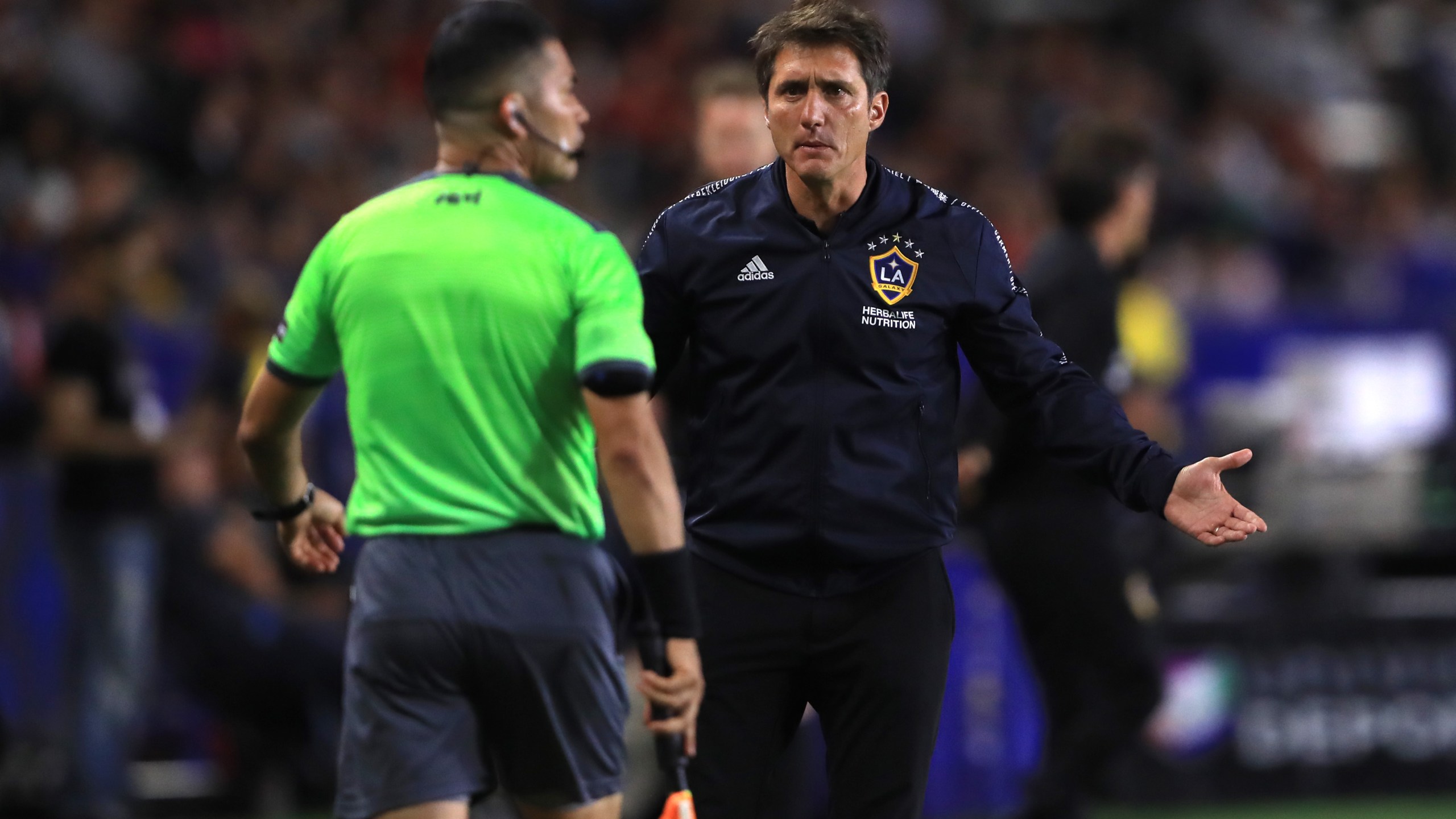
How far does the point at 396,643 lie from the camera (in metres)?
3.74

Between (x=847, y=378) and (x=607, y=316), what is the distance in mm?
940

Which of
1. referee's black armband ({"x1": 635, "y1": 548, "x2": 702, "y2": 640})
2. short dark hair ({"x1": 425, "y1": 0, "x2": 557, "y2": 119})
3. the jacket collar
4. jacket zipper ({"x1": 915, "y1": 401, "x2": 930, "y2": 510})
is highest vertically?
short dark hair ({"x1": 425, "y1": 0, "x2": 557, "y2": 119})

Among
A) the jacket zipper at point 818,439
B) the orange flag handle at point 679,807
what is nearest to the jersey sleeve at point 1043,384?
the jacket zipper at point 818,439

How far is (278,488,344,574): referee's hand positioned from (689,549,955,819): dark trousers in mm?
928

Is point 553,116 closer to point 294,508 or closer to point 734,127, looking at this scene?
point 294,508

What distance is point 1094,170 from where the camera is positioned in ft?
23.5

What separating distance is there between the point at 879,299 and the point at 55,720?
6.17 metres

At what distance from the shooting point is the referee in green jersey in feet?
12.3

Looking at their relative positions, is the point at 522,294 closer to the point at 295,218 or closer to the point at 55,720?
the point at 55,720

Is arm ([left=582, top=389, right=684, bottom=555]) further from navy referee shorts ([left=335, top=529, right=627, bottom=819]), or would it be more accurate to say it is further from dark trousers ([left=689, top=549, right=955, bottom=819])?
dark trousers ([left=689, top=549, right=955, bottom=819])

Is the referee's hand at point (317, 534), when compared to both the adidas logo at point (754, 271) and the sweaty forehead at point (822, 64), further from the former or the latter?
the sweaty forehead at point (822, 64)

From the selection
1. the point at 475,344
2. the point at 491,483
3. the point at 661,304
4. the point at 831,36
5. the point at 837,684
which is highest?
the point at 831,36

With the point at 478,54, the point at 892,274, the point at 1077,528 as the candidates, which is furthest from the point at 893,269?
the point at 1077,528

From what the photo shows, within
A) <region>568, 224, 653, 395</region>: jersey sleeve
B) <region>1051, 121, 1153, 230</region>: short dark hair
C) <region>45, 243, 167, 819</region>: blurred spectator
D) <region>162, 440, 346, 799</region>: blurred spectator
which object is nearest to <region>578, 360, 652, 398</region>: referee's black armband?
<region>568, 224, 653, 395</region>: jersey sleeve
